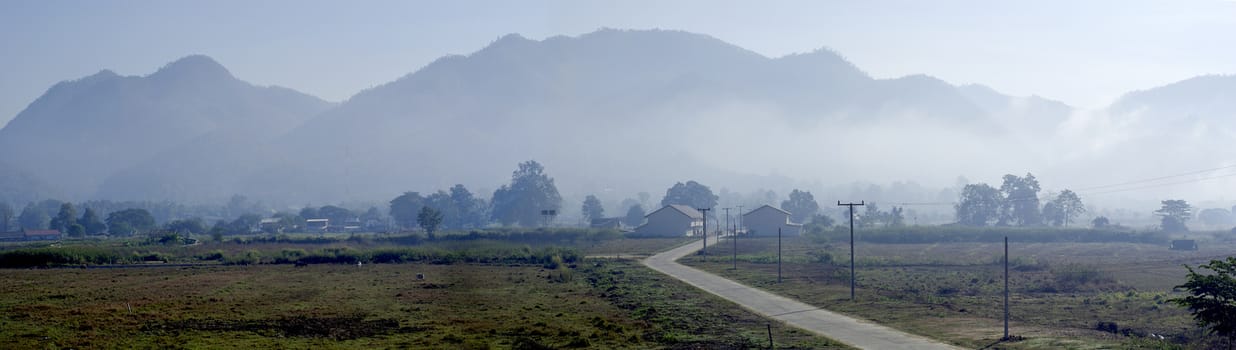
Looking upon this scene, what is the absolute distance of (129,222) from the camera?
159750 millimetres

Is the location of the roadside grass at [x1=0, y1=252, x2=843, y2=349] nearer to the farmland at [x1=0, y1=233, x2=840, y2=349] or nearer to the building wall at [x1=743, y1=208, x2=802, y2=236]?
the farmland at [x1=0, y1=233, x2=840, y2=349]

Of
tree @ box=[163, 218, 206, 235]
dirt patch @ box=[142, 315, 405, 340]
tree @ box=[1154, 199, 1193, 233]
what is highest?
tree @ box=[1154, 199, 1193, 233]

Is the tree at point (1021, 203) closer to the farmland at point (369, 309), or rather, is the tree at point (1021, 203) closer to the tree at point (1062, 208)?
the tree at point (1062, 208)

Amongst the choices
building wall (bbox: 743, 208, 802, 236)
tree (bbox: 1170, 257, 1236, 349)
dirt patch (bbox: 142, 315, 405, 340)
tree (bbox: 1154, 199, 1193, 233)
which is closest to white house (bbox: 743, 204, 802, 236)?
building wall (bbox: 743, 208, 802, 236)

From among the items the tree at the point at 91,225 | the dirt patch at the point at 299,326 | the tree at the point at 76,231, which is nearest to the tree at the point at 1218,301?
the dirt patch at the point at 299,326

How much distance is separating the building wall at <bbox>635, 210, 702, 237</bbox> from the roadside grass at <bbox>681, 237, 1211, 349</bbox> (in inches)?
1484

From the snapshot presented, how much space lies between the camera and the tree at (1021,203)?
180625mm

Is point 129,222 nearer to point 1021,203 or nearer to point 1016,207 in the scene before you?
point 1016,207

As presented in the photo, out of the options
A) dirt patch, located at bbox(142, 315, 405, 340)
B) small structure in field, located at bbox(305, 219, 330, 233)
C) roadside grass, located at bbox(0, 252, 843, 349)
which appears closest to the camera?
roadside grass, located at bbox(0, 252, 843, 349)

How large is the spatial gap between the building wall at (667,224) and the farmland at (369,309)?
6495cm

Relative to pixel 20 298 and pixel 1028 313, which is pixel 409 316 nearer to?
pixel 20 298

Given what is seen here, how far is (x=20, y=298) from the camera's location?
46.7 m

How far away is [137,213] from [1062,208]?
18062cm

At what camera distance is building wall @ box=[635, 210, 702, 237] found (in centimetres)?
14088
